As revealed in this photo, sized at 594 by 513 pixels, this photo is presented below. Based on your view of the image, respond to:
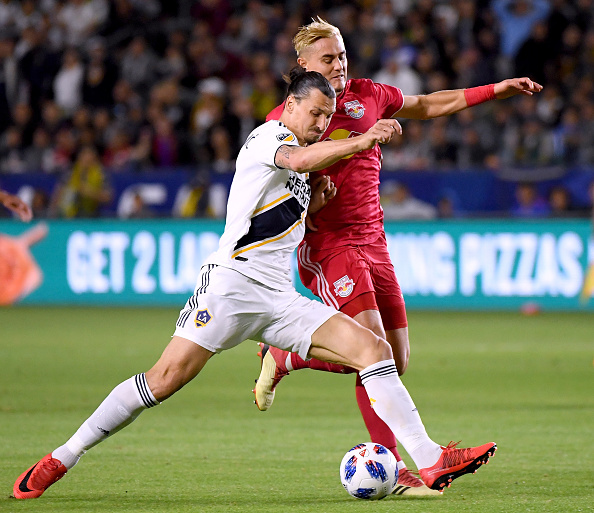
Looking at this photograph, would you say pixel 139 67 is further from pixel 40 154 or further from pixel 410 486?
pixel 410 486

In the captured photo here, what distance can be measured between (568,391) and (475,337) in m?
3.93

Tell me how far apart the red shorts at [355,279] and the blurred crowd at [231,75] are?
10.8 metres

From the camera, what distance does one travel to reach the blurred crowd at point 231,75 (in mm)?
17703

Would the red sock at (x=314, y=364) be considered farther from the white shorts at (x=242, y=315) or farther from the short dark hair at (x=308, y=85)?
the short dark hair at (x=308, y=85)

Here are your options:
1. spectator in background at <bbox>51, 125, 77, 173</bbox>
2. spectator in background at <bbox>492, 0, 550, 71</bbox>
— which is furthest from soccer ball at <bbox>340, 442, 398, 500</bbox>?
spectator in background at <bbox>492, 0, 550, 71</bbox>

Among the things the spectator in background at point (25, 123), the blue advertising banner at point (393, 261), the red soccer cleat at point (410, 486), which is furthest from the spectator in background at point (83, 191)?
the red soccer cleat at point (410, 486)

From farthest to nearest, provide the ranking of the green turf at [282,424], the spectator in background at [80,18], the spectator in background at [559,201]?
the spectator in background at [80,18] < the spectator in background at [559,201] < the green turf at [282,424]

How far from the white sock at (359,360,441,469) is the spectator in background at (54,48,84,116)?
1544 cm

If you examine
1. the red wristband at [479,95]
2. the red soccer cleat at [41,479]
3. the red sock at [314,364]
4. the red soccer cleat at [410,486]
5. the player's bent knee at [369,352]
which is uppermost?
the red wristband at [479,95]

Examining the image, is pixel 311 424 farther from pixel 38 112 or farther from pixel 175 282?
pixel 38 112

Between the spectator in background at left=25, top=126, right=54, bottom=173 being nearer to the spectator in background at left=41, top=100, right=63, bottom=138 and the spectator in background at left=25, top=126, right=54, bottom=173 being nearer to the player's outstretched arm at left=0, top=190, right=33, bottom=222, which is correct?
the spectator in background at left=41, top=100, right=63, bottom=138

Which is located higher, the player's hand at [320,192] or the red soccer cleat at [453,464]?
the player's hand at [320,192]

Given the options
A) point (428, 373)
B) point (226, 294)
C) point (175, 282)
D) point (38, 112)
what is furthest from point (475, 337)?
point (38, 112)

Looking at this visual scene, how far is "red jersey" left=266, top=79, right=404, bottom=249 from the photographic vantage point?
6293mm
